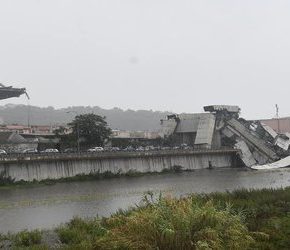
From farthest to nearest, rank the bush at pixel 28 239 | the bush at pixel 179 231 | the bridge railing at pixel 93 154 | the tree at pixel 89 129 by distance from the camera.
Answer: the tree at pixel 89 129 → the bridge railing at pixel 93 154 → the bush at pixel 28 239 → the bush at pixel 179 231

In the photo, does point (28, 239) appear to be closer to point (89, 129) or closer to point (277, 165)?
point (89, 129)

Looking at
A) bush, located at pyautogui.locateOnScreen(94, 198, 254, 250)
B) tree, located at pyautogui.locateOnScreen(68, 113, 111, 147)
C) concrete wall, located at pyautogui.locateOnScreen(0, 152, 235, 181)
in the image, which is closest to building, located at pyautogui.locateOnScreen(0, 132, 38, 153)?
tree, located at pyautogui.locateOnScreen(68, 113, 111, 147)

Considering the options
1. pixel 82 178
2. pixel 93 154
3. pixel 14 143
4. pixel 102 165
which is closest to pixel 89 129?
pixel 14 143

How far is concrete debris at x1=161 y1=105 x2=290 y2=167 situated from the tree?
22.0m

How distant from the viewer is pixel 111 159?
286ft

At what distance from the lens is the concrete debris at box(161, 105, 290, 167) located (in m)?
116

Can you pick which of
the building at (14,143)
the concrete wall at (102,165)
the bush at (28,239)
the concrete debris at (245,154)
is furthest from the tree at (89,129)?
the bush at (28,239)

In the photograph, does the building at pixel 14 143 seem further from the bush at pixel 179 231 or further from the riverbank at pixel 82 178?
the bush at pixel 179 231

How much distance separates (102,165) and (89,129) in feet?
64.5

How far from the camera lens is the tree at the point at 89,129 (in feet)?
339

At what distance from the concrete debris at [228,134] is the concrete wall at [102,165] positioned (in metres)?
7.05

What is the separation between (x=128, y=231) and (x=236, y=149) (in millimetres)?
105345

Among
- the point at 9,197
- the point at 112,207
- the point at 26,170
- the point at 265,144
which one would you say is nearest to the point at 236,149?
the point at 265,144

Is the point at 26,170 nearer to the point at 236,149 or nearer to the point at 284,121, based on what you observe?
the point at 236,149
